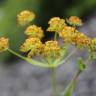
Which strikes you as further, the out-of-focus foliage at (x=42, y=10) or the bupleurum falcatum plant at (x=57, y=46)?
the out-of-focus foliage at (x=42, y=10)

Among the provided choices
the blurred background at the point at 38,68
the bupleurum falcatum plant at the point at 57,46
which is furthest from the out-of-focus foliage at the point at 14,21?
the bupleurum falcatum plant at the point at 57,46

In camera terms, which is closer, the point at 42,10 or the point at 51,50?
the point at 51,50

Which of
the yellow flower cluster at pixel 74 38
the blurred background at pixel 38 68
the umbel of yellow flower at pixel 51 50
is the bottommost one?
the umbel of yellow flower at pixel 51 50

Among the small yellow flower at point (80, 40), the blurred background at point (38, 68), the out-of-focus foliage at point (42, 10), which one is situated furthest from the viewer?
the out-of-focus foliage at point (42, 10)

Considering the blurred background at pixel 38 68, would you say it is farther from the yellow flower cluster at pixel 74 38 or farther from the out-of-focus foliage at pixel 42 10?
the yellow flower cluster at pixel 74 38

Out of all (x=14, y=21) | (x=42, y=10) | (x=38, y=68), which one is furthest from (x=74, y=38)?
(x=14, y=21)

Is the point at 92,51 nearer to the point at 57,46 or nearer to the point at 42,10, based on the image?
the point at 57,46

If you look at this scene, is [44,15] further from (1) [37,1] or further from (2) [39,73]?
(2) [39,73]

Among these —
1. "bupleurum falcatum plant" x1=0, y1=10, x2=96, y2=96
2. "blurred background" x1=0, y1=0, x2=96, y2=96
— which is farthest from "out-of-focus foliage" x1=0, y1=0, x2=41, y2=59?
"bupleurum falcatum plant" x1=0, y1=10, x2=96, y2=96

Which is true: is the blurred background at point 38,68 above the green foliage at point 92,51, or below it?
above
